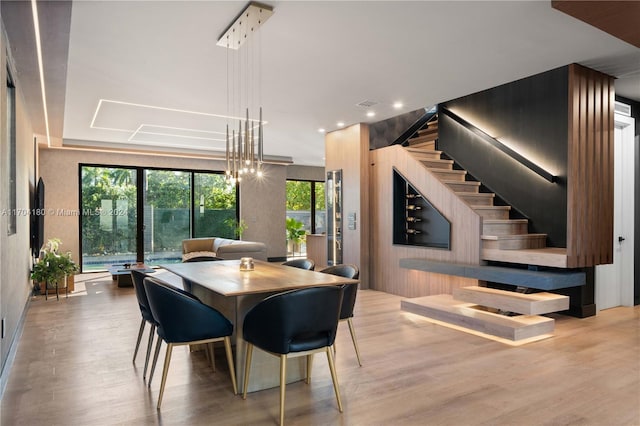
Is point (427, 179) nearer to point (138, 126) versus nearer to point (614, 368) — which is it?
point (614, 368)

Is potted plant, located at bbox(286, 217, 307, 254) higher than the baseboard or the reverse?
higher

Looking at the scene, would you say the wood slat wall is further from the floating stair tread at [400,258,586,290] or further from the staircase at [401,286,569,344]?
the staircase at [401,286,569,344]

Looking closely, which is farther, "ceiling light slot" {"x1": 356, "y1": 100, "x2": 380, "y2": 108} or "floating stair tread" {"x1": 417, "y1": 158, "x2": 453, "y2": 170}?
"floating stair tread" {"x1": 417, "y1": 158, "x2": 453, "y2": 170}

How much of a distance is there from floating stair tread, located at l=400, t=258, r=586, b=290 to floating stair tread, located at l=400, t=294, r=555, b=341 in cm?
37

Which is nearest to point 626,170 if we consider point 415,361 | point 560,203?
point 560,203

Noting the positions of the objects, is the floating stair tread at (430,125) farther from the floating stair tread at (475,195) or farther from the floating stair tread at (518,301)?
the floating stair tread at (518,301)

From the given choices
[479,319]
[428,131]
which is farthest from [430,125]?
[479,319]

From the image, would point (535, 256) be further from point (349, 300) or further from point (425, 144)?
point (425, 144)

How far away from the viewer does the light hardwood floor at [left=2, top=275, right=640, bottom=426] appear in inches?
108

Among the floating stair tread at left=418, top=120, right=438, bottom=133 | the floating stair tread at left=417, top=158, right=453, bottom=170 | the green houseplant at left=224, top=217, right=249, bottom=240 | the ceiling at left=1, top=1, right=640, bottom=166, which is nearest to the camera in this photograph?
the ceiling at left=1, top=1, right=640, bottom=166

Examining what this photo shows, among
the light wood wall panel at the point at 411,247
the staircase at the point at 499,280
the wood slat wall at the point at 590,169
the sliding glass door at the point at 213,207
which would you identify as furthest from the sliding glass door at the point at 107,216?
the wood slat wall at the point at 590,169

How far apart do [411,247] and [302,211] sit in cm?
722

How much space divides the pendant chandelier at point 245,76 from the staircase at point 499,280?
2757mm

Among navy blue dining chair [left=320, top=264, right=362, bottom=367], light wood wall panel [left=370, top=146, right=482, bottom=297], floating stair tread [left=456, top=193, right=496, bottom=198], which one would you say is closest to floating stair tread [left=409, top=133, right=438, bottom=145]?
light wood wall panel [left=370, top=146, right=482, bottom=297]
